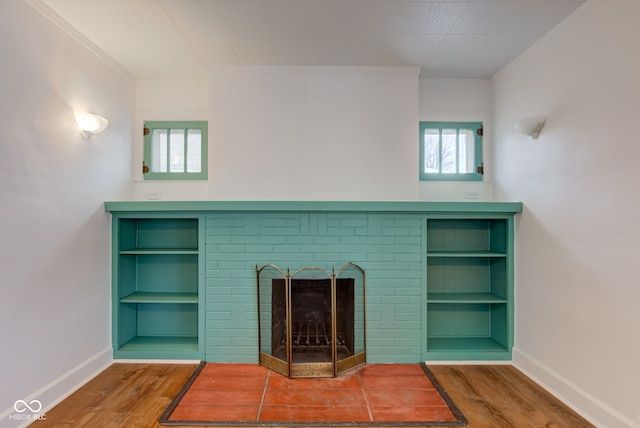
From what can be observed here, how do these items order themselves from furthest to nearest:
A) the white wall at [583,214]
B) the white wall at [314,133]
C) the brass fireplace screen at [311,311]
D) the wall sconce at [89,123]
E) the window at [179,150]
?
the window at [179,150] < the white wall at [314,133] < the brass fireplace screen at [311,311] < the wall sconce at [89,123] < the white wall at [583,214]

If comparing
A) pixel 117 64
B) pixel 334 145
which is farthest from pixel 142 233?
→ pixel 334 145

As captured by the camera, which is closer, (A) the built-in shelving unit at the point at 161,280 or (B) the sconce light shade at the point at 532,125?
(B) the sconce light shade at the point at 532,125

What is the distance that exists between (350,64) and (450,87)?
A: 42.6 inches

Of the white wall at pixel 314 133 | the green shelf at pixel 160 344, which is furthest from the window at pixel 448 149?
the green shelf at pixel 160 344

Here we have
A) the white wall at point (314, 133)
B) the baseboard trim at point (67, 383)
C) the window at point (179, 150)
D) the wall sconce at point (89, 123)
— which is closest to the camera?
the baseboard trim at point (67, 383)

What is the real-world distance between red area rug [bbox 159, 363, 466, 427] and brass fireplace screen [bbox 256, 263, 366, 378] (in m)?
0.22

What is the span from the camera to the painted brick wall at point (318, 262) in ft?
8.91

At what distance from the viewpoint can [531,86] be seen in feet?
8.31

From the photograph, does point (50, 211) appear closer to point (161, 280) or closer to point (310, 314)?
point (161, 280)

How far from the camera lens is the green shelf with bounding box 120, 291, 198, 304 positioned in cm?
273

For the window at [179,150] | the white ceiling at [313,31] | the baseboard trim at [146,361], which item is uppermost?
the white ceiling at [313,31]

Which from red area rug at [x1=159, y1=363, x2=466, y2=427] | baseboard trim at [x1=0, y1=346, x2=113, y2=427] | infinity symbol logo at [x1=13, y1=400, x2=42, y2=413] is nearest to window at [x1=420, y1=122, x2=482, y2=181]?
red area rug at [x1=159, y1=363, x2=466, y2=427]

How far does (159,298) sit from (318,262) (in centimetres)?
143

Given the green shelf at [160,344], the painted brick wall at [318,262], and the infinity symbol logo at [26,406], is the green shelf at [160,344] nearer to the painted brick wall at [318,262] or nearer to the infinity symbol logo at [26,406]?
the painted brick wall at [318,262]
